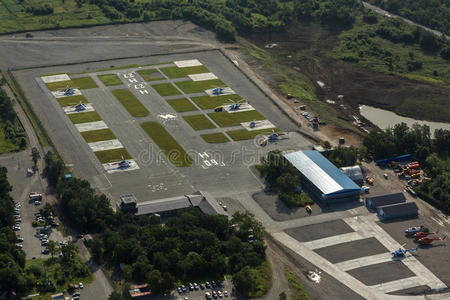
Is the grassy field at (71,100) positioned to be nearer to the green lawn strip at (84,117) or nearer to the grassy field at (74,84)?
the grassy field at (74,84)

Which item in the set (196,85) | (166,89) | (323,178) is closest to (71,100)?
(166,89)

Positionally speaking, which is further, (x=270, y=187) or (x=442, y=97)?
(x=442, y=97)

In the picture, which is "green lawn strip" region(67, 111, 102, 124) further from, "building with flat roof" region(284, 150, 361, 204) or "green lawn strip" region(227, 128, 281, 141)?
"building with flat roof" region(284, 150, 361, 204)

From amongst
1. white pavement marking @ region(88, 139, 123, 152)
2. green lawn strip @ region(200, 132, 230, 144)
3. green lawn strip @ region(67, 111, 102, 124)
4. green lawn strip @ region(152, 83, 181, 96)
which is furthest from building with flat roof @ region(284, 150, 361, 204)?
green lawn strip @ region(67, 111, 102, 124)

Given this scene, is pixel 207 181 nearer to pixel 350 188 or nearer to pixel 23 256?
pixel 350 188

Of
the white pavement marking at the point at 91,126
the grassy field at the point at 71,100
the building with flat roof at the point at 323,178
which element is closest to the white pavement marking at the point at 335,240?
the building with flat roof at the point at 323,178

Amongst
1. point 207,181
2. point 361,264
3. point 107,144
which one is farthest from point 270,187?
point 107,144
